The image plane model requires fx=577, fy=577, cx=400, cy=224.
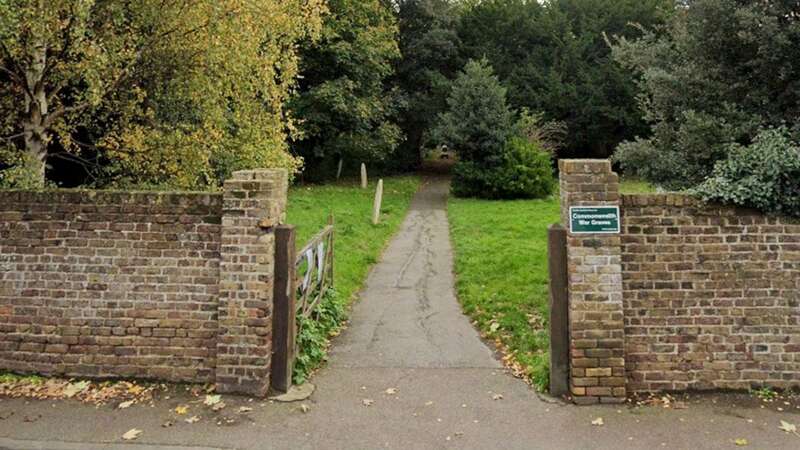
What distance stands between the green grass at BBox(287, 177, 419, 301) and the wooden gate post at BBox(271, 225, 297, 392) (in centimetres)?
131

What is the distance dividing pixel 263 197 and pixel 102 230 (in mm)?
1746

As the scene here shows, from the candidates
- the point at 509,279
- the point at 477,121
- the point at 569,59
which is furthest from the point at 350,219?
the point at 569,59

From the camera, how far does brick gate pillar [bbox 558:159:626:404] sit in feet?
17.8

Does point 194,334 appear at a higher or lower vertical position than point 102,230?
lower

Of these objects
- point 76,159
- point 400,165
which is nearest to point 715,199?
point 76,159

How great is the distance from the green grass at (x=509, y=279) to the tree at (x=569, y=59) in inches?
680

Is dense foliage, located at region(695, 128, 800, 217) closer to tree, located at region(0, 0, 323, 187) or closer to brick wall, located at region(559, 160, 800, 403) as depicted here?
brick wall, located at region(559, 160, 800, 403)

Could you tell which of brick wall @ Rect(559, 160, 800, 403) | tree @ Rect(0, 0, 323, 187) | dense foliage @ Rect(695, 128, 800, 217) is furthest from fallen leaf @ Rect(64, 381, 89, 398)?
dense foliage @ Rect(695, 128, 800, 217)

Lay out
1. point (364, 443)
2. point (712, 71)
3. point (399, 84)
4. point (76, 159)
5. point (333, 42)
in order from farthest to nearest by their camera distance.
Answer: point (399, 84) < point (333, 42) < point (76, 159) < point (712, 71) < point (364, 443)

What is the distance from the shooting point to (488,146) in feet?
77.5

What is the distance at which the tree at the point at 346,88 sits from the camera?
27.8 meters

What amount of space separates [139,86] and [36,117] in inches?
63.4

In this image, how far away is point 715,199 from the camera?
18.1 ft

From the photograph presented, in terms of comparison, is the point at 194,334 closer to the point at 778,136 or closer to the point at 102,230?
the point at 102,230
